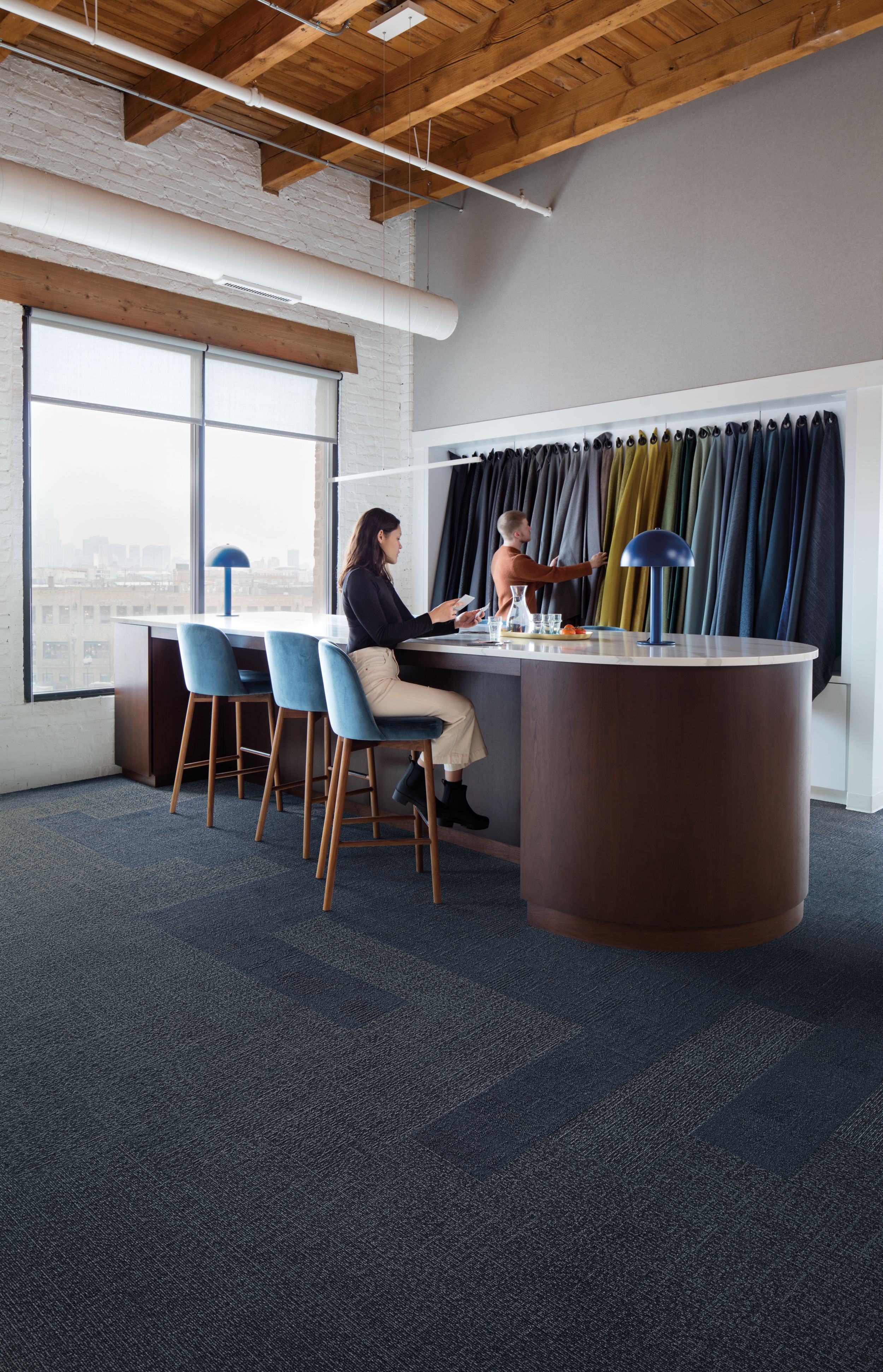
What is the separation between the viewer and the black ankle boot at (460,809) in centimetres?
404

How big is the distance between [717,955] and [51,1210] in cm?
208

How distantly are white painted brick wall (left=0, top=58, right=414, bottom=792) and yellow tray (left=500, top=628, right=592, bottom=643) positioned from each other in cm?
317

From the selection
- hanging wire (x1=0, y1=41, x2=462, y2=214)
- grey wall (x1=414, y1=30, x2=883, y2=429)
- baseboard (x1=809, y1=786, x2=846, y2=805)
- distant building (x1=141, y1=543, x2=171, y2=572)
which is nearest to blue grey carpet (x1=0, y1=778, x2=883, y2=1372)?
baseboard (x1=809, y1=786, x2=846, y2=805)

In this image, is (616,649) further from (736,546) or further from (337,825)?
(736,546)

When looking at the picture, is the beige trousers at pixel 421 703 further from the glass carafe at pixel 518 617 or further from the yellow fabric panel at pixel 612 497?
the yellow fabric panel at pixel 612 497

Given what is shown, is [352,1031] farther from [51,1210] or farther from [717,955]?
[717,955]

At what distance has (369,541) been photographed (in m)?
3.85

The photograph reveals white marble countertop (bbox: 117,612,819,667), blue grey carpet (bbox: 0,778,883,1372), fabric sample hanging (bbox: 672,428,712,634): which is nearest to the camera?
blue grey carpet (bbox: 0,778,883,1372)

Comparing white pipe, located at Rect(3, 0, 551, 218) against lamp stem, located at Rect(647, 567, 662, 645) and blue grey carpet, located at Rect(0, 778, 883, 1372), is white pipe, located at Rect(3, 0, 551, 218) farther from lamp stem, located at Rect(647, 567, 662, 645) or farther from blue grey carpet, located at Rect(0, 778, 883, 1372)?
blue grey carpet, located at Rect(0, 778, 883, 1372)

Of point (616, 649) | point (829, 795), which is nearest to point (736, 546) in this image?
point (829, 795)

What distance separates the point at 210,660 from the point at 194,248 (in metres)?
2.51

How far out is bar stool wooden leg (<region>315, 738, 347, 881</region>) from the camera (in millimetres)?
3676

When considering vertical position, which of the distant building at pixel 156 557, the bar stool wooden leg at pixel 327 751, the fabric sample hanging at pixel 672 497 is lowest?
the bar stool wooden leg at pixel 327 751

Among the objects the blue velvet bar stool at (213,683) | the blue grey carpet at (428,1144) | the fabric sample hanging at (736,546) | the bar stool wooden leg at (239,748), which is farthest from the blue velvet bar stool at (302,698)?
the fabric sample hanging at (736,546)
